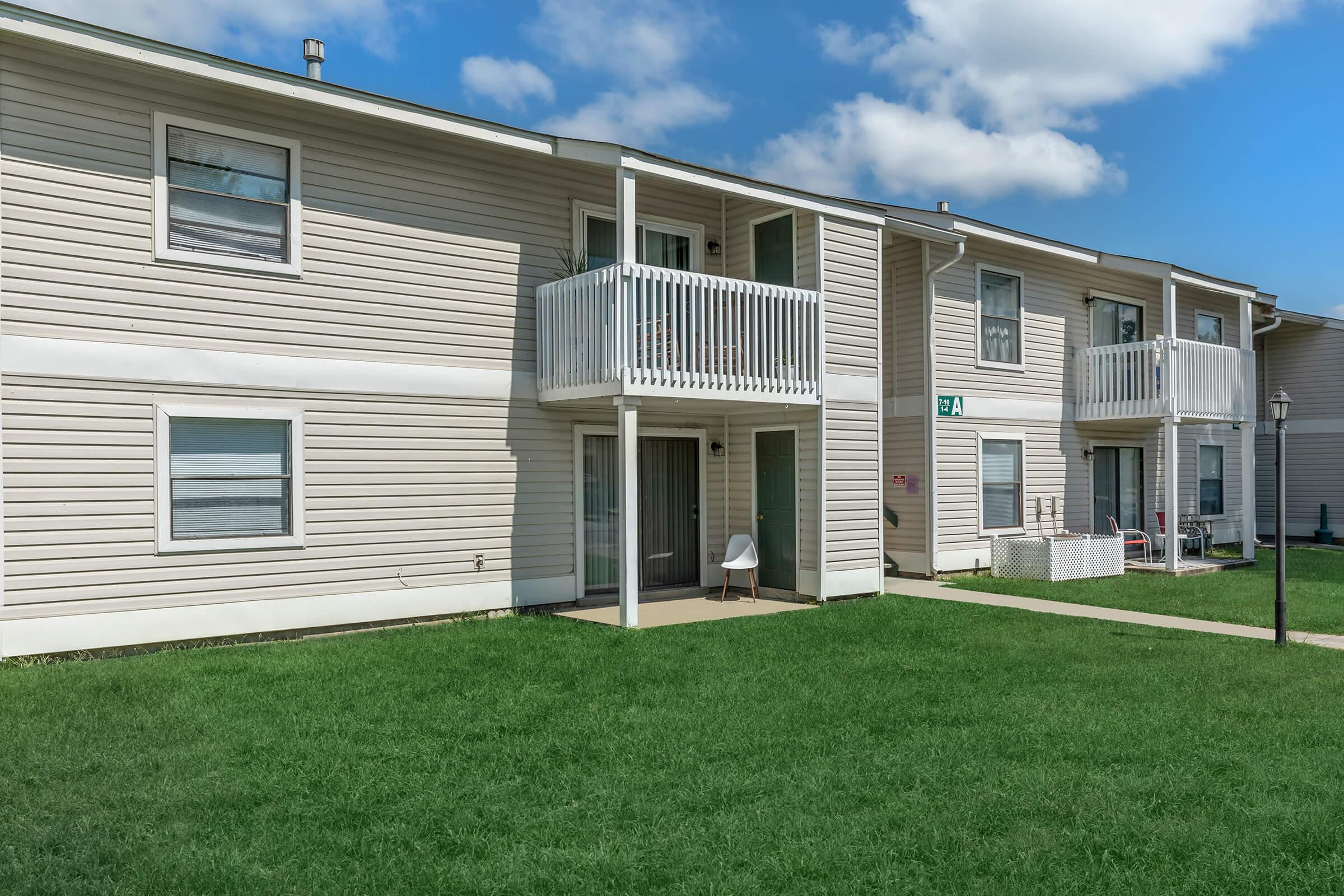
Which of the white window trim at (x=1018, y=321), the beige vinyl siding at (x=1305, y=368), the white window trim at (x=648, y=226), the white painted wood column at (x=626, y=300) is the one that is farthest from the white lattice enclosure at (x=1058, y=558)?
the beige vinyl siding at (x=1305, y=368)

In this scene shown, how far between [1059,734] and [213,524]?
776cm

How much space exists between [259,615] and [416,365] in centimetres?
308

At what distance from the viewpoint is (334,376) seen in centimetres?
988

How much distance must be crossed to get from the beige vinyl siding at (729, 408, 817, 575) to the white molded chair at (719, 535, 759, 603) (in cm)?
32

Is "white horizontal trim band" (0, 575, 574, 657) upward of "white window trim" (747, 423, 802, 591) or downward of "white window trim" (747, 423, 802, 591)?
downward

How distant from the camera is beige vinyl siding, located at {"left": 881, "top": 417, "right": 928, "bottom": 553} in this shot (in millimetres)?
15125

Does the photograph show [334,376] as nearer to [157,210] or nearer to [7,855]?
[157,210]

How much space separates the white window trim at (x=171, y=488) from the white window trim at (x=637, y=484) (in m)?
3.36

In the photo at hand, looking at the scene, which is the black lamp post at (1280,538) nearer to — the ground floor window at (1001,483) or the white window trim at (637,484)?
the ground floor window at (1001,483)

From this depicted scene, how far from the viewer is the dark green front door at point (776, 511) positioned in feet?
41.8

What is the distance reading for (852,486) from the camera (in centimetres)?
1270

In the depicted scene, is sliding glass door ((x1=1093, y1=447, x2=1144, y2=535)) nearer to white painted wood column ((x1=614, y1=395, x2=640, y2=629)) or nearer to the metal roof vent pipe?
white painted wood column ((x1=614, y1=395, x2=640, y2=629))

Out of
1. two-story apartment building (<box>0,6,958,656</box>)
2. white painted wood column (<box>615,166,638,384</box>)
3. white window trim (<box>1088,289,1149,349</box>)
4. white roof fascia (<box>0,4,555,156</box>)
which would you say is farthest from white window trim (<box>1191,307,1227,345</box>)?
white roof fascia (<box>0,4,555,156</box>)

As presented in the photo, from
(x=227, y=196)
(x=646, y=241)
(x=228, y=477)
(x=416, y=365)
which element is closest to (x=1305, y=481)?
(x=646, y=241)
